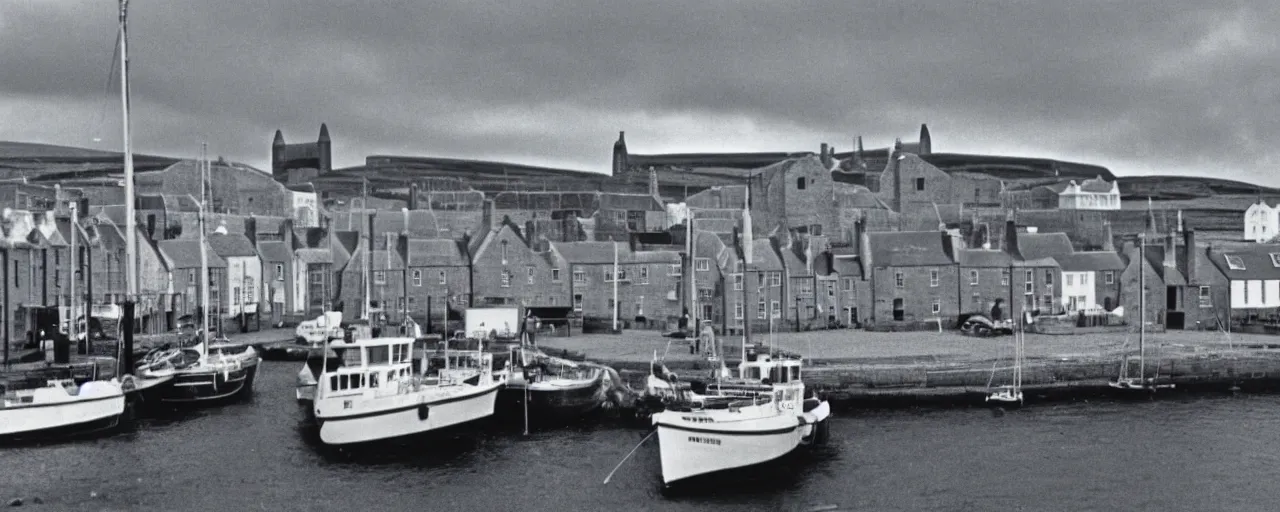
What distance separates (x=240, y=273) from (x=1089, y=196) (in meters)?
79.4

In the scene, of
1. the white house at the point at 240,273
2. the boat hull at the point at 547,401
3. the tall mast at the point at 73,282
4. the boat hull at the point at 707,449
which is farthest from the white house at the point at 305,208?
the boat hull at the point at 707,449

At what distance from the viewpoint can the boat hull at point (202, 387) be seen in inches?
1695

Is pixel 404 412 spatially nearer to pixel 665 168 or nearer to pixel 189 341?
pixel 189 341

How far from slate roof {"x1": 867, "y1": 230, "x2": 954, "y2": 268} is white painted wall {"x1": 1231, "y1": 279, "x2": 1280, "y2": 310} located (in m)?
15.9

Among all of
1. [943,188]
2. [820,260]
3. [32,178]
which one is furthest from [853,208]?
[32,178]

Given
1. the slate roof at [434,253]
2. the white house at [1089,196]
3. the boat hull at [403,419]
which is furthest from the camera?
the white house at [1089,196]

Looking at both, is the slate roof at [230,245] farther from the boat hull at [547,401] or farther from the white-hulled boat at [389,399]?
the boat hull at [547,401]

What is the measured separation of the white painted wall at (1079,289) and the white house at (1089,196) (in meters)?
44.8

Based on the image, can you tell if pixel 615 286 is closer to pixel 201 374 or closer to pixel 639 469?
pixel 201 374

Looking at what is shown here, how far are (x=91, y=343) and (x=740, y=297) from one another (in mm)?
30792

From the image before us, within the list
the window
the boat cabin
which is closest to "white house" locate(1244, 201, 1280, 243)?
the window

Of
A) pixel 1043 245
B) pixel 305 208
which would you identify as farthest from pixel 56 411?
pixel 305 208

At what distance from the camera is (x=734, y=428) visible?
31766mm

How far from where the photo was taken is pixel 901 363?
48844 millimetres
